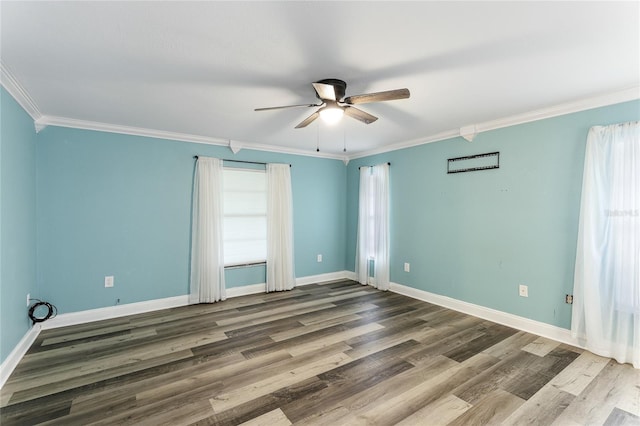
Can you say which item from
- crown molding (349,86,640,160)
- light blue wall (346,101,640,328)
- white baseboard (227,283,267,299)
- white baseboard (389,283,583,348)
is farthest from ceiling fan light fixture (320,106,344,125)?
white baseboard (227,283,267,299)

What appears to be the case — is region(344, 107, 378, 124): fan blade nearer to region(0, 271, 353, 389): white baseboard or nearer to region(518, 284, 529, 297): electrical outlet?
region(518, 284, 529, 297): electrical outlet

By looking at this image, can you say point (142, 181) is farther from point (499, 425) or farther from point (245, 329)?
point (499, 425)

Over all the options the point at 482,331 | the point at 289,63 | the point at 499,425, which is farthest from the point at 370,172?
the point at 499,425

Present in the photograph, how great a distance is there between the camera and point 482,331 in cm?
331

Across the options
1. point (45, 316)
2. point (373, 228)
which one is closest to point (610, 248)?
point (373, 228)

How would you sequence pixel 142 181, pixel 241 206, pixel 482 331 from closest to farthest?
pixel 482 331, pixel 142 181, pixel 241 206

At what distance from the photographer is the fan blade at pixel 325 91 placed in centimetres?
211

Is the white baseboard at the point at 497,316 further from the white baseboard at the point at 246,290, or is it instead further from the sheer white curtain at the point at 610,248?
the white baseboard at the point at 246,290

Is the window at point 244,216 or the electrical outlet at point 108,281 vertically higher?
the window at point 244,216

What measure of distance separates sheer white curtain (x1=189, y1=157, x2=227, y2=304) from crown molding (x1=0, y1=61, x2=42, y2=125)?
1697mm

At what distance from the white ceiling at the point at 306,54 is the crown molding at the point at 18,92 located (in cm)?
3

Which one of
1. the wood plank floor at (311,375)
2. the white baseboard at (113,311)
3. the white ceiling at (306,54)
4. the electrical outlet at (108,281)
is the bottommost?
the wood plank floor at (311,375)

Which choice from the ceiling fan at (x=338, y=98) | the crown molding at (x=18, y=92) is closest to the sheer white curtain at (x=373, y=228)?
the ceiling fan at (x=338, y=98)

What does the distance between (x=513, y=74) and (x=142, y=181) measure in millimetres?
4158
